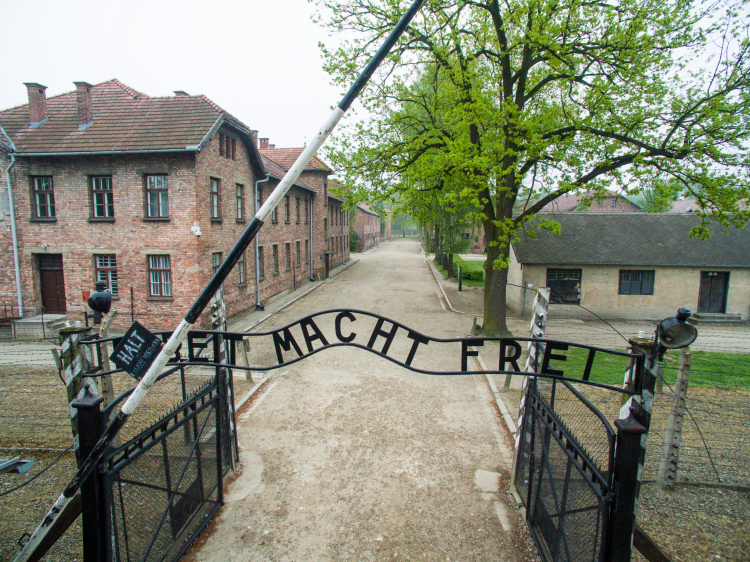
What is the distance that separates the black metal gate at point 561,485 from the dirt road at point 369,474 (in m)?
0.43

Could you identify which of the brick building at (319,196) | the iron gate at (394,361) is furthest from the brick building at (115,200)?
the brick building at (319,196)

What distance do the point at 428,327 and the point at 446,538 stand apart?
40.3ft

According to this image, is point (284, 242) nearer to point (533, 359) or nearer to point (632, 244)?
point (632, 244)

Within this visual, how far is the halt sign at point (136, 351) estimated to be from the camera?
10.9 feet

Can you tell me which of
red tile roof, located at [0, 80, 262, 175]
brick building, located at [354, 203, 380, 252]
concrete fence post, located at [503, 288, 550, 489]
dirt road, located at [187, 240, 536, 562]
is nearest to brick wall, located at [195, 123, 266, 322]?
red tile roof, located at [0, 80, 262, 175]

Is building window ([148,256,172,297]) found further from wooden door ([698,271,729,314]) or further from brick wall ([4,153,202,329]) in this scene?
wooden door ([698,271,729,314])

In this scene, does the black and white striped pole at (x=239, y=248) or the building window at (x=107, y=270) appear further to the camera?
the building window at (x=107, y=270)

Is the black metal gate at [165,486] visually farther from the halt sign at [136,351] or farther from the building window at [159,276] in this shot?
the building window at [159,276]

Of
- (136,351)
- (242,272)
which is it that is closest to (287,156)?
(242,272)

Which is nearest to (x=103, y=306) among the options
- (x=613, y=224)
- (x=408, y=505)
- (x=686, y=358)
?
(x=408, y=505)

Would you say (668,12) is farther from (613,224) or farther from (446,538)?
(446,538)

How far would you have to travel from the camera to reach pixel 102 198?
1582cm

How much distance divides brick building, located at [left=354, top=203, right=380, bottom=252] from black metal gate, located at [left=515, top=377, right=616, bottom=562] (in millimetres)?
43917

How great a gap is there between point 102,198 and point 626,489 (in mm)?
18034
